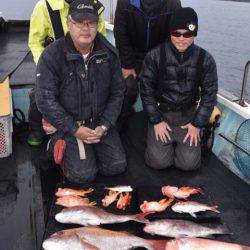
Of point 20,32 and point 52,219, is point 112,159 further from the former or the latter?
point 20,32

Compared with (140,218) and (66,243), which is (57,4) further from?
(66,243)

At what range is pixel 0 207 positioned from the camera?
12.5 feet

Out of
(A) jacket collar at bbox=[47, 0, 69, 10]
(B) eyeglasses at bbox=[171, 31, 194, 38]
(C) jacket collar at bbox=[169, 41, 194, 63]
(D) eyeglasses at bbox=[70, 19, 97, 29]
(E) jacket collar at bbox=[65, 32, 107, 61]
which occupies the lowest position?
(C) jacket collar at bbox=[169, 41, 194, 63]

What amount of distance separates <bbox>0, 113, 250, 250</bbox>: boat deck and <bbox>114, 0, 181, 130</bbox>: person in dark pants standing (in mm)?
992

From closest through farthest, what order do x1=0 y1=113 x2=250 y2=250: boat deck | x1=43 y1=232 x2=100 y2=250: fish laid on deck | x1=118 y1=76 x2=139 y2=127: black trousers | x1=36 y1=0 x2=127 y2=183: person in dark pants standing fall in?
x1=43 y1=232 x2=100 y2=250: fish laid on deck, x1=0 y1=113 x2=250 y2=250: boat deck, x1=36 y1=0 x2=127 y2=183: person in dark pants standing, x1=118 y1=76 x2=139 y2=127: black trousers

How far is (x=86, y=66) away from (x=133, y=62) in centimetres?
132

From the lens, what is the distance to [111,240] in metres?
3.01

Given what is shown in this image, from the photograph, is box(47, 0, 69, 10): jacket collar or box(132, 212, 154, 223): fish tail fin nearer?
box(132, 212, 154, 223): fish tail fin

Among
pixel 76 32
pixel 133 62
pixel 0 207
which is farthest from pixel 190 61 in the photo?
pixel 0 207

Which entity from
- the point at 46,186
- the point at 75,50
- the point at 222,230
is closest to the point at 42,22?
the point at 75,50

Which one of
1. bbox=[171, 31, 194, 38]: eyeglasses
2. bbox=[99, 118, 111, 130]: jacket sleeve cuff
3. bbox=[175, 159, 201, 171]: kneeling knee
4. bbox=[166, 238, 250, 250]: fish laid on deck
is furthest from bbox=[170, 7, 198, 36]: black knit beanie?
bbox=[166, 238, 250, 250]: fish laid on deck

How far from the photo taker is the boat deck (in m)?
3.48

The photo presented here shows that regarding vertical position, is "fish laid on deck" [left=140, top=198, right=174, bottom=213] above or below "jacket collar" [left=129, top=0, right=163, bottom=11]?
below

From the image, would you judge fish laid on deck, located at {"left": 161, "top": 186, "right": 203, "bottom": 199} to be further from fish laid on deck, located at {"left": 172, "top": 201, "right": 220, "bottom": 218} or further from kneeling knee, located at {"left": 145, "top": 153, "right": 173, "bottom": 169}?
kneeling knee, located at {"left": 145, "top": 153, "right": 173, "bottom": 169}
